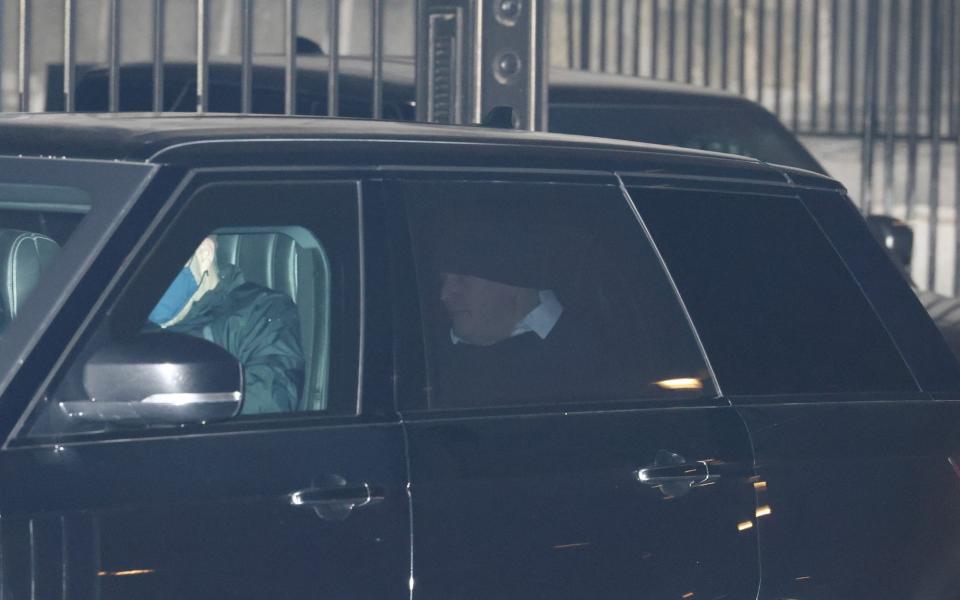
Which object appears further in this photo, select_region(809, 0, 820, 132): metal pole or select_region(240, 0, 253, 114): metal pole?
select_region(809, 0, 820, 132): metal pole

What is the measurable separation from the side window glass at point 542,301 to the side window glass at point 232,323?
0.16 meters

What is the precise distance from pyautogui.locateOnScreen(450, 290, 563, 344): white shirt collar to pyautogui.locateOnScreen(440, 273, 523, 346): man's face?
2 centimetres

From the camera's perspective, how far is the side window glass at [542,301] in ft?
11.3

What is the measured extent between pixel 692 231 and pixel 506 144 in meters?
0.43

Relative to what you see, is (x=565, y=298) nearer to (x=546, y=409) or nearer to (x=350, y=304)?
(x=546, y=409)

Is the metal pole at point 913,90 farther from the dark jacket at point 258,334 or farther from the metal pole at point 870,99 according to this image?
the dark jacket at point 258,334

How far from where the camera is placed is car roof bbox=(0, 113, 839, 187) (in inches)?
130

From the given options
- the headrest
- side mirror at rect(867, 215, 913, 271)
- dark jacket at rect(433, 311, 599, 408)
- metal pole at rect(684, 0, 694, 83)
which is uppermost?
metal pole at rect(684, 0, 694, 83)

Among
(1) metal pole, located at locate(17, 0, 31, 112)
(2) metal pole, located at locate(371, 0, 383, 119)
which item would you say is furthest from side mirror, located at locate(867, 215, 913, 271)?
(1) metal pole, located at locate(17, 0, 31, 112)

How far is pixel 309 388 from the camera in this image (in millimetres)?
3369

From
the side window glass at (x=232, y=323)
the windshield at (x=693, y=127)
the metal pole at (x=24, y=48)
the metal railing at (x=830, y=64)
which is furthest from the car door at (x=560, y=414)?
the metal railing at (x=830, y=64)

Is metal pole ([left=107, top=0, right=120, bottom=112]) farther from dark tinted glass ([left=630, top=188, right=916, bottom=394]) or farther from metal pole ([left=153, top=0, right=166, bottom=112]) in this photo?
dark tinted glass ([left=630, top=188, right=916, bottom=394])

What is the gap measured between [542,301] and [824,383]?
654 millimetres

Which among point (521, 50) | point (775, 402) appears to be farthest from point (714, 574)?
point (521, 50)
